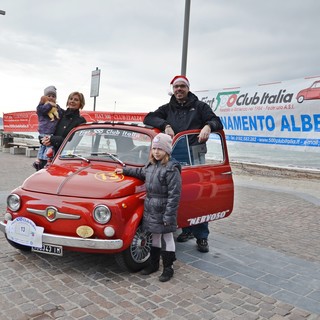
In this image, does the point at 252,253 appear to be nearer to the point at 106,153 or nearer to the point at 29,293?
the point at 106,153

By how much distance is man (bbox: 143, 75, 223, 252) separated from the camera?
192 inches

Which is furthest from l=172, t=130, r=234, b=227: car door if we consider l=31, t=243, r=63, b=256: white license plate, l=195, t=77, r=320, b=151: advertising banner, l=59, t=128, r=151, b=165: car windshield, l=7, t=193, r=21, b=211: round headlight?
l=195, t=77, r=320, b=151: advertising banner

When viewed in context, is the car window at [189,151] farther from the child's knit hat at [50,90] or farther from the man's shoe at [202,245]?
the child's knit hat at [50,90]

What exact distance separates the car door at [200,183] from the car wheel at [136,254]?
516mm

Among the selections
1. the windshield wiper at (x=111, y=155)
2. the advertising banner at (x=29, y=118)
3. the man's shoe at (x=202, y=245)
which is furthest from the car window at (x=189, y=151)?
the advertising banner at (x=29, y=118)

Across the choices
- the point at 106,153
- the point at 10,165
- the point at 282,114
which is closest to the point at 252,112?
the point at 282,114

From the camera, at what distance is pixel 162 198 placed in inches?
154

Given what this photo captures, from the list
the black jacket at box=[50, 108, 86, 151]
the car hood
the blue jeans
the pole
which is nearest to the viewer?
the car hood

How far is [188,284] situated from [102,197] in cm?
128

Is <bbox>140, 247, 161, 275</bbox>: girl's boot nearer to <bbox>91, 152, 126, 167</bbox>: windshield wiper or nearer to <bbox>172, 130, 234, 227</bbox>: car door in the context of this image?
<bbox>172, 130, 234, 227</bbox>: car door

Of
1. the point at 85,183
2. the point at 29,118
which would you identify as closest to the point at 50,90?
the point at 85,183

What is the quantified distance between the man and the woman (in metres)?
1.27

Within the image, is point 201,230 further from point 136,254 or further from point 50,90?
point 50,90

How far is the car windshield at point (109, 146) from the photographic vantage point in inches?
185
